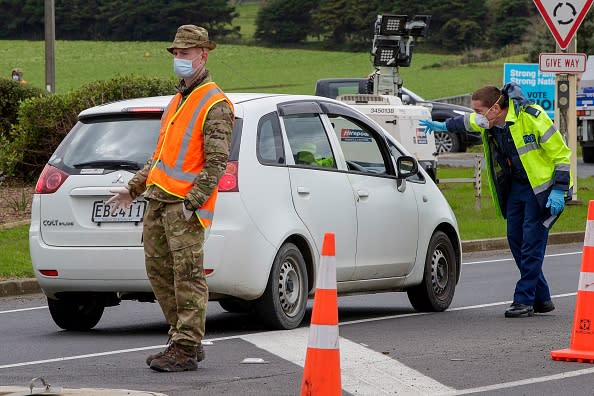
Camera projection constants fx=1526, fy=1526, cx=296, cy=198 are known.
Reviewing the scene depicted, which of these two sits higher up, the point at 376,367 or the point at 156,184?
the point at 156,184

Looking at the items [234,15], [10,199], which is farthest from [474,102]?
[234,15]

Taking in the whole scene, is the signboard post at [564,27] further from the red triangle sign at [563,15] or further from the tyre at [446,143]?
the tyre at [446,143]

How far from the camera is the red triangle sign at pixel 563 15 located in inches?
809

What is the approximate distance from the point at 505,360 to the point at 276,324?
6.17 ft

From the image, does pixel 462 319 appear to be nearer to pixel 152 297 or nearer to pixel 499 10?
pixel 152 297

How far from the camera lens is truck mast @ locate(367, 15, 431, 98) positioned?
1040 inches

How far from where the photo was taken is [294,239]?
10734 millimetres

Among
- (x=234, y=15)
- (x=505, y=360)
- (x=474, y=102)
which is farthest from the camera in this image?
(x=234, y=15)

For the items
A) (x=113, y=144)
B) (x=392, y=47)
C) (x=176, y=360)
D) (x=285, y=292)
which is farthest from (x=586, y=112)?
(x=176, y=360)

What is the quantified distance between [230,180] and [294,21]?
9777 cm

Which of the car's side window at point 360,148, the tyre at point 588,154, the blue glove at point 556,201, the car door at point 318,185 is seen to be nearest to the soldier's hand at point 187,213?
the car door at point 318,185

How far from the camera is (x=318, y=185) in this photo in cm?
1098

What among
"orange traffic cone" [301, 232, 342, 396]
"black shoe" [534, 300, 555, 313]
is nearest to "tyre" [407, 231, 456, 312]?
"black shoe" [534, 300, 555, 313]

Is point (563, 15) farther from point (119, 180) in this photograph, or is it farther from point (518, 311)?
point (119, 180)
